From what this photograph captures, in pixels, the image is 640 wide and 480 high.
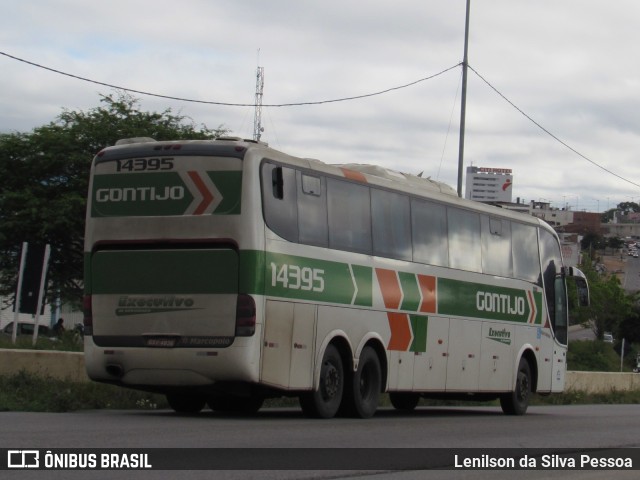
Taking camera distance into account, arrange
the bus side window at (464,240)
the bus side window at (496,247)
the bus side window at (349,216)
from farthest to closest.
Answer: the bus side window at (496,247), the bus side window at (464,240), the bus side window at (349,216)

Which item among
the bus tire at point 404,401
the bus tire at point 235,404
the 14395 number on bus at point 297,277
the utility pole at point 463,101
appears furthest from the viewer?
the utility pole at point 463,101

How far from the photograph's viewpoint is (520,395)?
23125 mm

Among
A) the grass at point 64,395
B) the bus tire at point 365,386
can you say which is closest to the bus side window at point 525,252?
the grass at point 64,395

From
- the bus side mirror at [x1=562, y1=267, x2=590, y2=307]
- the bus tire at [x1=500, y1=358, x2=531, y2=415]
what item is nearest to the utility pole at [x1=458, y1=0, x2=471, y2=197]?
the bus side mirror at [x1=562, y1=267, x2=590, y2=307]

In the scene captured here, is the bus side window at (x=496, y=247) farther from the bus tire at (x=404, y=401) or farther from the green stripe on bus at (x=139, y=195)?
the green stripe on bus at (x=139, y=195)

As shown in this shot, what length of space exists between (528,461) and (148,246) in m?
6.10

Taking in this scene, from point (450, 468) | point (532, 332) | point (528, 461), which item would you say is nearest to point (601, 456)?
point (528, 461)

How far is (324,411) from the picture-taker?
1672 centimetres

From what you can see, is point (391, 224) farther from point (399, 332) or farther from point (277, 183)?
point (277, 183)

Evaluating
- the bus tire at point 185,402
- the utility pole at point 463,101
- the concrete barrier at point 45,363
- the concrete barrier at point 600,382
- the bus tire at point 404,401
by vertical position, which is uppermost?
the utility pole at point 463,101

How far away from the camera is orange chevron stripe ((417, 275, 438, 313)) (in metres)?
19.5

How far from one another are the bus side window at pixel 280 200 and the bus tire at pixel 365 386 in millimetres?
2510

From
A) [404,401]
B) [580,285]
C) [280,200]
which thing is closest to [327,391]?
[280,200]

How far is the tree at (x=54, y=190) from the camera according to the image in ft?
134
